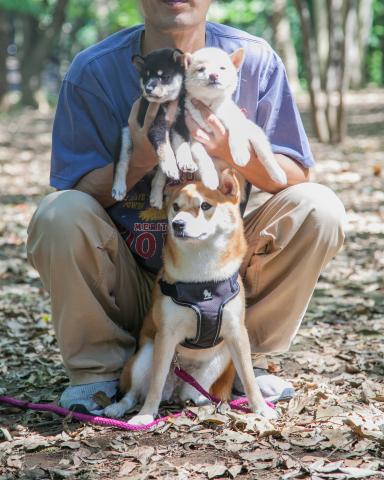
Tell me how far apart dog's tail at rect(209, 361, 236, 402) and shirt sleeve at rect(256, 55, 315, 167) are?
92 centimetres

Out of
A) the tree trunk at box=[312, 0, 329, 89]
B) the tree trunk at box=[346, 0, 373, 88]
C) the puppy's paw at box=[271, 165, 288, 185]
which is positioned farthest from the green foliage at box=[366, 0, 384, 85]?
the puppy's paw at box=[271, 165, 288, 185]

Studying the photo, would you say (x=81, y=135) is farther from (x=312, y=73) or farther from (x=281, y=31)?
(x=281, y=31)

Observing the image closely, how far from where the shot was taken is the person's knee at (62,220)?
9.88ft

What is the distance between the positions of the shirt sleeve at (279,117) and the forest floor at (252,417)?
101cm

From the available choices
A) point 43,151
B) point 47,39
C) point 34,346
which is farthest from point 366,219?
point 47,39

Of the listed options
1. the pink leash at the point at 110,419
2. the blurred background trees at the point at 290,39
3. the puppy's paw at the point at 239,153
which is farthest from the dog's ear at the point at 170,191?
the blurred background trees at the point at 290,39

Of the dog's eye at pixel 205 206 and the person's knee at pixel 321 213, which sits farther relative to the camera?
the person's knee at pixel 321 213

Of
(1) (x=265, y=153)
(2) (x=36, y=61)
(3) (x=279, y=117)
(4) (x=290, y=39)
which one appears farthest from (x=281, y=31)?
(1) (x=265, y=153)

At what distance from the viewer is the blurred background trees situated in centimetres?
1050

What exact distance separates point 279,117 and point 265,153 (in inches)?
15.1

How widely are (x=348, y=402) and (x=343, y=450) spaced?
0.49 meters

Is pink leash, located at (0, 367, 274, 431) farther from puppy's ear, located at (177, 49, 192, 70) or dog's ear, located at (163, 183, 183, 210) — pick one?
puppy's ear, located at (177, 49, 192, 70)

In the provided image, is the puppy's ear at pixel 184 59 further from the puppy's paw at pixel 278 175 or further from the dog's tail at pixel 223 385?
the dog's tail at pixel 223 385

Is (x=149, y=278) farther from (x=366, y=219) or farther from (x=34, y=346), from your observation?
(x=366, y=219)
